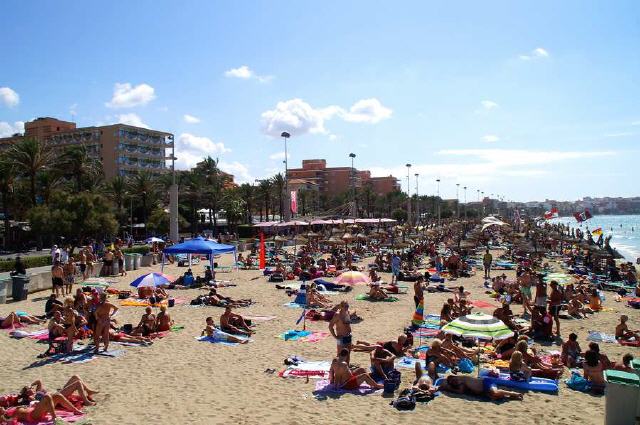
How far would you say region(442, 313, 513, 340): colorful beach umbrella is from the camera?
8.48 m

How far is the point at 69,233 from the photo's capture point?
30875mm

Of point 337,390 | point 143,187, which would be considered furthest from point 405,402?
point 143,187

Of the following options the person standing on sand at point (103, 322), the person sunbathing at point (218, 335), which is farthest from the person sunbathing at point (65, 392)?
the person sunbathing at point (218, 335)

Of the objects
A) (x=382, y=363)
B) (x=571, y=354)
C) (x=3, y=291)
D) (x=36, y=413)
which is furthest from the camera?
(x=3, y=291)

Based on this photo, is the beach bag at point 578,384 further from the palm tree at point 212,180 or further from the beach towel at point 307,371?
the palm tree at point 212,180

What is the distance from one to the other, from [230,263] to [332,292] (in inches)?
499

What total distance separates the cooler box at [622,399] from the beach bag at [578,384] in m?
2.34

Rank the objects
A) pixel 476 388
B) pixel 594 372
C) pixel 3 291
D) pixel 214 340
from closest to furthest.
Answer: pixel 476 388 → pixel 594 372 → pixel 214 340 → pixel 3 291

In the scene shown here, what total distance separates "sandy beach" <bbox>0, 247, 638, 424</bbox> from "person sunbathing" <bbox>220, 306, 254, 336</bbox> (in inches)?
14.5

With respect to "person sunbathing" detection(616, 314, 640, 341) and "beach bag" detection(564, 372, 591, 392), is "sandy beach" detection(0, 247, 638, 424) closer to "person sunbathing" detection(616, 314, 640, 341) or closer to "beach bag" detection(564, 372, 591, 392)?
"beach bag" detection(564, 372, 591, 392)

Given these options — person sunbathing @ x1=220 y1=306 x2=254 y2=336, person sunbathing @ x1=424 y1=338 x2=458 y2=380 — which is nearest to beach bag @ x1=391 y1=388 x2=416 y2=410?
person sunbathing @ x1=424 y1=338 x2=458 y2=380

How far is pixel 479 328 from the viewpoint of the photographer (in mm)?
8586

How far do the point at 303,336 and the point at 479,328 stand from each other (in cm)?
514

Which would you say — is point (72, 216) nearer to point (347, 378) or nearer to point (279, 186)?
point (347, 378)
